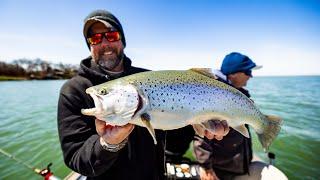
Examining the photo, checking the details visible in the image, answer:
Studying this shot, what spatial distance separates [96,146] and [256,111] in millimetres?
1778

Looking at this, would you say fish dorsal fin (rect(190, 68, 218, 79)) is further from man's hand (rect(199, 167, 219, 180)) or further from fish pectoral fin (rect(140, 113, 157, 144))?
man's hand (rect(199, 167, 219, 180))

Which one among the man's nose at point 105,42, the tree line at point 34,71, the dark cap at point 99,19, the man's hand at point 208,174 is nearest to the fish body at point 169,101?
the man's nose at point 105,42

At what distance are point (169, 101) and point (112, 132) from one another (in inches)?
22.6

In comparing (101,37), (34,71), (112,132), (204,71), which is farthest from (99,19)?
(34,71)

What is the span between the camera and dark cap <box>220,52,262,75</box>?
16.9ft

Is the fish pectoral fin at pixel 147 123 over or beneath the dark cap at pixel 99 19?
beneath

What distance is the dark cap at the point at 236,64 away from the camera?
16.9 feet

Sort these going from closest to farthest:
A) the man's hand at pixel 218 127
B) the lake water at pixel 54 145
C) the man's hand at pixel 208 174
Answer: the man's hand at pixel 218 127, the man's hand at pixel 208 174, the lake water at pixel 54 145

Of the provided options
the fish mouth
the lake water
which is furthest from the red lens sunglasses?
the lake water

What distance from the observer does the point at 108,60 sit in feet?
10.4

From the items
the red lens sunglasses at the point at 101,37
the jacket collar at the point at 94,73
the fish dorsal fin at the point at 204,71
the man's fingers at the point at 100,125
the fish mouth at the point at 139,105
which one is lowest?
the man's fingers at the point at 100,125

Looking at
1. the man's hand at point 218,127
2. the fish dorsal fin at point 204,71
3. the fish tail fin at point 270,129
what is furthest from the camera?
the fish tail fin at point 270,129

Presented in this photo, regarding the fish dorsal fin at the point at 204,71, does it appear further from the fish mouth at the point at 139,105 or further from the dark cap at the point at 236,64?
the dark cap at the point at 236,64

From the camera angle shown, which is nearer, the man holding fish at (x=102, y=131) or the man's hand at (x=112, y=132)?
the man's hand at (x=112, y=132)
